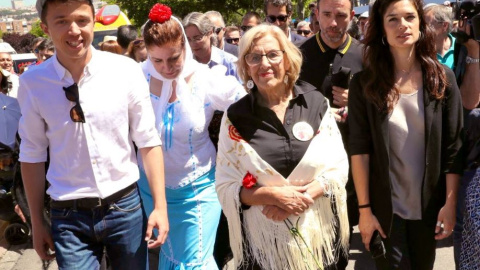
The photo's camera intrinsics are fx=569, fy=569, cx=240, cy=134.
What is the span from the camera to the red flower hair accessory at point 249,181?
2.82 meters

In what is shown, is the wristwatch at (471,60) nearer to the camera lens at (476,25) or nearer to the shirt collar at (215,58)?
the camera lens at (476,25)

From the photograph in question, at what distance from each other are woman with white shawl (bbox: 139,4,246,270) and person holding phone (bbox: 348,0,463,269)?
93 cm

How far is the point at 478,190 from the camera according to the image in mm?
2471

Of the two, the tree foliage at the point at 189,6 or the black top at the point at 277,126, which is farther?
the tree foliage at the point at 189,6

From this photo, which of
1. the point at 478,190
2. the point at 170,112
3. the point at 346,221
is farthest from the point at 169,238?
the point at 478,190

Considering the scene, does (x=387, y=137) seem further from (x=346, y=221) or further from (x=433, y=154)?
(x=346, y=221)

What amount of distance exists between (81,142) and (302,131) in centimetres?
106

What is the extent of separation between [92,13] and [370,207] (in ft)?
5.59

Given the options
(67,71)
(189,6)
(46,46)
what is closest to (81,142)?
(67,71)

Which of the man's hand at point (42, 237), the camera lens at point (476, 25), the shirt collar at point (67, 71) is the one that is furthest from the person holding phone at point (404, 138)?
the man's hand at point (42, 237)

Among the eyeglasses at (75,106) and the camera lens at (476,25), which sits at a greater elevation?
the camera lens at (476,25)

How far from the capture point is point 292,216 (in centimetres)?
286

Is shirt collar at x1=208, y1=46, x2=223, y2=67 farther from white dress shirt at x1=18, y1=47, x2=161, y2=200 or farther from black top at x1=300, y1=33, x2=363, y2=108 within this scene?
white dress shirt at x1=18, y1=47, x2=161, y2=200

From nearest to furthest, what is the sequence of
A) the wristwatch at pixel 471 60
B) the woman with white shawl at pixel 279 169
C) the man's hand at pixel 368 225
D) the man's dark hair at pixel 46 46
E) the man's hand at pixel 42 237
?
the man's hand at pixel 42 237 < the woman with white shawl at pixel 279 169 < the man's hand at pixel 368 225 < the wristwatch at pixel 471 60 < the man's dark hair at pixel 46 46
